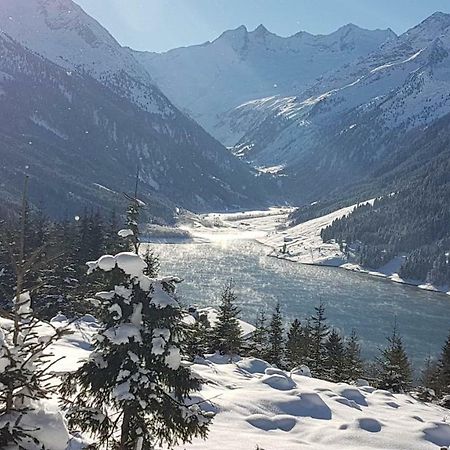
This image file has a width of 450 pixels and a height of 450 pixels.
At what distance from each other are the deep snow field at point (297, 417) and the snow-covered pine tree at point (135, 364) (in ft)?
7.36

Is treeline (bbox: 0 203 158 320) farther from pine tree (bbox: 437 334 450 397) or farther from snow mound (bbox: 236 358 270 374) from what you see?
pine tree (bbox: 437 334 450 397)

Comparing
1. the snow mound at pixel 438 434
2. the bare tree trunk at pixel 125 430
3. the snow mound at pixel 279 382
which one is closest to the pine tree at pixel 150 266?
the bare tree trunk at pixel 125 430

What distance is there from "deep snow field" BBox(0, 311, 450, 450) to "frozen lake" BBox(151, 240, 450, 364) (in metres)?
57.3

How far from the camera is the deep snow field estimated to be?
19.0 m

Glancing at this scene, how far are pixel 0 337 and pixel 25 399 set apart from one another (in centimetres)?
128

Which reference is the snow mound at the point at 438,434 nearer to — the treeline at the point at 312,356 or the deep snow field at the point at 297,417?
the deep snow field at the point at 297,417

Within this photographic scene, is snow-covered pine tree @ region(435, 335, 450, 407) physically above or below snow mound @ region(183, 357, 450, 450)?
below

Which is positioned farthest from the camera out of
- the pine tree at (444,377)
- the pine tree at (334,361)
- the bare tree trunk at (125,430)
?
the pine tree at (444,377)

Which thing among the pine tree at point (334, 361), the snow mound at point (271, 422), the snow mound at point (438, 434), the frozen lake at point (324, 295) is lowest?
the frozen lake at point (324, 295)

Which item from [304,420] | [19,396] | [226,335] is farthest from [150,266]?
[226,335]

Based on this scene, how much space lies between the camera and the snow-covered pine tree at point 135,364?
12.0m

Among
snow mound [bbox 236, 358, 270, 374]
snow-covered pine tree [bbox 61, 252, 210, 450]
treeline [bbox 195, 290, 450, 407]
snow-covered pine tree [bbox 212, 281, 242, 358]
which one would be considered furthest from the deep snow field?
snow-covered pine tree [bbox 212, 281, 242, 358]

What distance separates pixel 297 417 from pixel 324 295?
106 m

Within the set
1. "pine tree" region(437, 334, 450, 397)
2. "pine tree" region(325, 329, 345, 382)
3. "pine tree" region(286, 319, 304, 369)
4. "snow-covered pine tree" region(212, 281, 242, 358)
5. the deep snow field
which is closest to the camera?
the deep snow field
